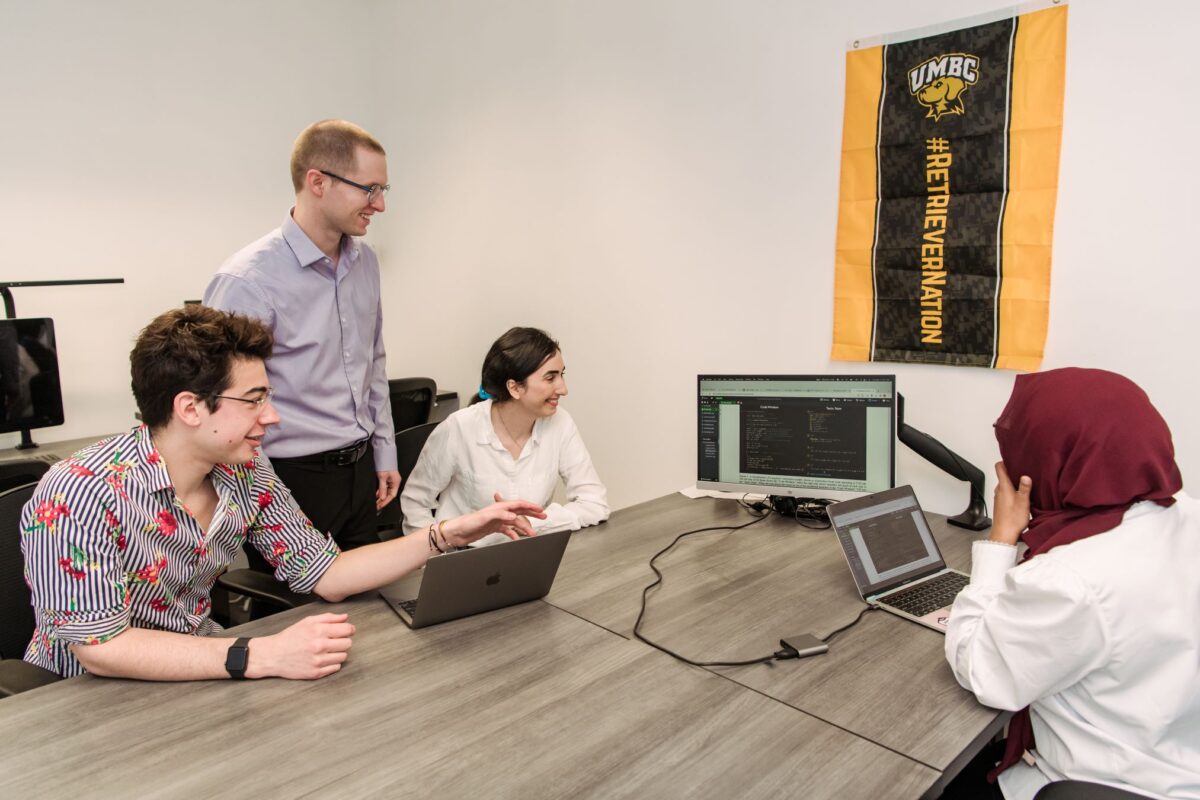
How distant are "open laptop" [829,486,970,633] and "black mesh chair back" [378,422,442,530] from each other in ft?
4.36

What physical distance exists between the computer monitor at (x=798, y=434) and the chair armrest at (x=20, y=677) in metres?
1.62

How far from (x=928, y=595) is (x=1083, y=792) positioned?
21.6 inches

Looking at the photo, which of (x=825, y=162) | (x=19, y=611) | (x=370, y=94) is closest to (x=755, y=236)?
(x=825, y=162)

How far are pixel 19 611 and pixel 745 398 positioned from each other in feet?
5.91

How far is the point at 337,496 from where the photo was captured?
2.25 meters

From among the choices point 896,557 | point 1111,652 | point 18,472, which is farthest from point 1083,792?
point 18,472

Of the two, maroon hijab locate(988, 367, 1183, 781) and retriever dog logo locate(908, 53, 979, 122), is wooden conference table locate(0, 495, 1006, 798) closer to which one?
maroon hijab locate(988, 367, 1183, 781)

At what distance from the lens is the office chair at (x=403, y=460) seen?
2459 millimetres

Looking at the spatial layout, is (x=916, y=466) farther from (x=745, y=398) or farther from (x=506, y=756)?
(x=506, y=756)

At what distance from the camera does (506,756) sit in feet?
3.64

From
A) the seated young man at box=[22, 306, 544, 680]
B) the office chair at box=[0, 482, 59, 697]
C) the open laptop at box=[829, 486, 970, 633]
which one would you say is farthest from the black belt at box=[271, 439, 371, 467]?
the open laptop at box=[829, 486, 970, 633]

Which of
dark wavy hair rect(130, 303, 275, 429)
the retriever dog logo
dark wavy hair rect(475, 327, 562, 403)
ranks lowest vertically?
dark wavy hair rect(475, 327, 562, 403)

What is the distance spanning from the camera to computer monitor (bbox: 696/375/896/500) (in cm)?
213

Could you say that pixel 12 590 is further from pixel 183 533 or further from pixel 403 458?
pixel 403 458
